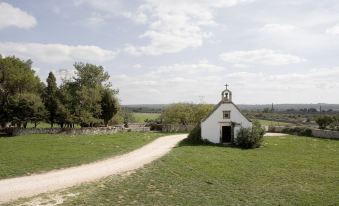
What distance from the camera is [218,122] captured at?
135 feet

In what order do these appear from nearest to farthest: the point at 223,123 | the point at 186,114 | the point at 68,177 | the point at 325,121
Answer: the point at 68,177 < the point at 223,123 < the point at 186,114 < the point at 325,121

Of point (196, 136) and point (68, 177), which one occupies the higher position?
point (196, 136)

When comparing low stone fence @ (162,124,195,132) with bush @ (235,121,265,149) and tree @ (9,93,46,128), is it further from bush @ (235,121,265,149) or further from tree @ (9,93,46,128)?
bush @ (235,121,265,149)

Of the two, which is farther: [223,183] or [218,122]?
[218,122]

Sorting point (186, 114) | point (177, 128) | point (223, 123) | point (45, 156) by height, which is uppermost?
point (186, 114)

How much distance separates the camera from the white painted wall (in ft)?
135

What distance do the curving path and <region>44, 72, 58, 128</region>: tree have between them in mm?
27638

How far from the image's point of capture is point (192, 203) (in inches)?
661

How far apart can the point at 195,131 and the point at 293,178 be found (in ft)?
65.2

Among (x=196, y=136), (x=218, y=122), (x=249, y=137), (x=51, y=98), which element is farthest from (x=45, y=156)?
(x=51, y=98)

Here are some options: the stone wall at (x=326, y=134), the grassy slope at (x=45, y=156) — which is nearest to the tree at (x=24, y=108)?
the grassy slope at (x=45, y=156)

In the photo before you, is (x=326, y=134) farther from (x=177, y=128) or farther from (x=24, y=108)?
(x=24, y=108)

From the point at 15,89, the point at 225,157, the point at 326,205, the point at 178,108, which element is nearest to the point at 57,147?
the point at 225,157

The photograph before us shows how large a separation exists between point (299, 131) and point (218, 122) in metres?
20.5
